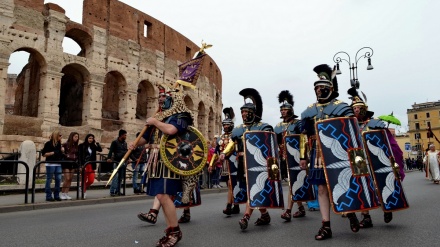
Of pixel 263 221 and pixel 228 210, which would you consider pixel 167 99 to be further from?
pixel 228 210

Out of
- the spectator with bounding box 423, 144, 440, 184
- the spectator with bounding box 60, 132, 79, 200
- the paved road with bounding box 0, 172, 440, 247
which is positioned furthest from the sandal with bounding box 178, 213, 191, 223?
the spectator with bounding box 423, 144, 440, 184

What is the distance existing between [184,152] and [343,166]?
6.43 ft

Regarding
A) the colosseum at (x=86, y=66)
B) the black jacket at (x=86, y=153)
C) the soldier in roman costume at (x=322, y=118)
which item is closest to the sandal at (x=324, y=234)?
the soldier in roman costume at (x=322, y=118)

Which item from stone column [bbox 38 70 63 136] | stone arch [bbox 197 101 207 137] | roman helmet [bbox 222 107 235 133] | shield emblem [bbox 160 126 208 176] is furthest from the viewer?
stone arch [bbox 197 101 207 137]

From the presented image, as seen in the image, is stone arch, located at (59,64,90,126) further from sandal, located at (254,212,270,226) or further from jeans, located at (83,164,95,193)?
sandal, located at (254,212,270,226)

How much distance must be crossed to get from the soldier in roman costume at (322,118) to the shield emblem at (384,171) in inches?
41.6

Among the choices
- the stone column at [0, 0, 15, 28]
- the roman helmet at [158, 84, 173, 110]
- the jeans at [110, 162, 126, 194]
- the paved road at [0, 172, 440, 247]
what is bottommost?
the paved road at [0, 172, 440, 247]

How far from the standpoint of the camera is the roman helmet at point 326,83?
15.5 feet

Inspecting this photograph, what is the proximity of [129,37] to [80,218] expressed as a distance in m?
20.3

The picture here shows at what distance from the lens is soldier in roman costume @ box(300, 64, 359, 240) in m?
4.42

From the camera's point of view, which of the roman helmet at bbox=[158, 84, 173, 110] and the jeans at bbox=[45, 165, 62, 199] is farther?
the jeans at bbox=[45, 165, 62, 199]

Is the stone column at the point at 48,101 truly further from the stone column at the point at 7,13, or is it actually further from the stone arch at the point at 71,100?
the stone arch at the point at 71,100

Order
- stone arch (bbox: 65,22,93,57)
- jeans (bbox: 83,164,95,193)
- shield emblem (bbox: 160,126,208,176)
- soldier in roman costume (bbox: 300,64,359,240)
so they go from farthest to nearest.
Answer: stone arch (bbox: 65,22,93,57)
jeans (bbox: 83,164,95,193)
soldier in roman costume (bbox: 300,64,359,240)
shield emblem (bbox: 160,126,208,176)

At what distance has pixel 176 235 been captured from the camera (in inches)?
158
